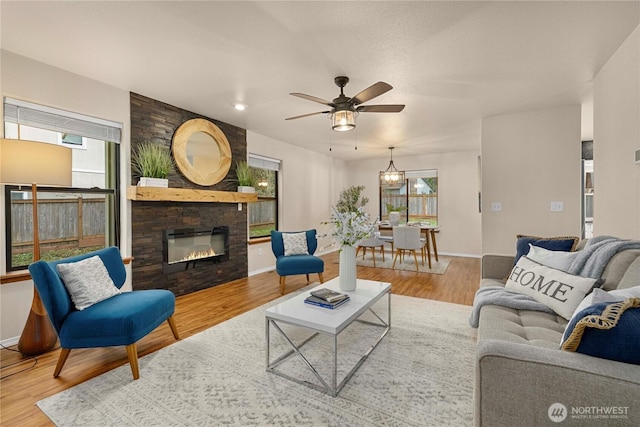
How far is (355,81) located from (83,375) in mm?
3404

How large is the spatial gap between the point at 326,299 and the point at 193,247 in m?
2.65

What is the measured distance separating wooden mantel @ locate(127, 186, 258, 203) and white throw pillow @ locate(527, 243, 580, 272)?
12.3 ft

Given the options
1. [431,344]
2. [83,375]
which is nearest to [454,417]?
[431,344]

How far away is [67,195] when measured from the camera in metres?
2.98

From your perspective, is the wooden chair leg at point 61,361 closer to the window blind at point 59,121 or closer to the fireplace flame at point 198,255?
the fireplace flame at point 198,255

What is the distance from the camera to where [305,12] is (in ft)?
6.42

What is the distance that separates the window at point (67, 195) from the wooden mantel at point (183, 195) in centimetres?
33

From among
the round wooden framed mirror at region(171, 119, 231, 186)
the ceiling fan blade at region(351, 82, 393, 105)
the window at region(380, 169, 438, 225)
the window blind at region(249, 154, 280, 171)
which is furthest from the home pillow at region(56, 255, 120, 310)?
the window at region(380, 169, 438, 225)

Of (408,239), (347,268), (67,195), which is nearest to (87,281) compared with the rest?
(67,195)

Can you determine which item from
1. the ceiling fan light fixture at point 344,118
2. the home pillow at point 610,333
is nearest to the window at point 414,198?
the ceiling fan light fixture at point 344,118

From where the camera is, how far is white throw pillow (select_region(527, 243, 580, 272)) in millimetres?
2121

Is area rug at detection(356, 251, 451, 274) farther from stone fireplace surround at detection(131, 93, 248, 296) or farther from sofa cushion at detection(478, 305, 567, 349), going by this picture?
sofa cushion at detection(478, 305, 567, 349)

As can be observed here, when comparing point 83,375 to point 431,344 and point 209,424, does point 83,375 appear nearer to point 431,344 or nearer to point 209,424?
point 209,424

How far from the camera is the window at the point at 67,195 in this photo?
260 centimetres
